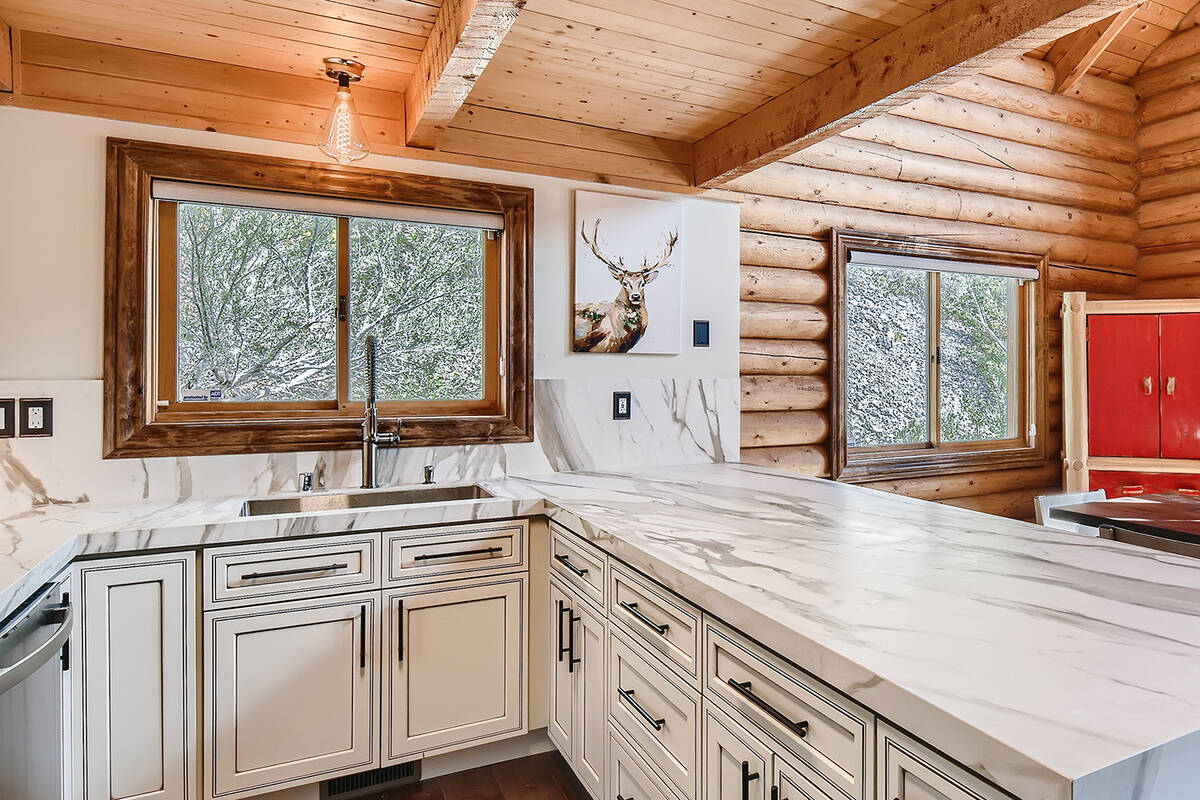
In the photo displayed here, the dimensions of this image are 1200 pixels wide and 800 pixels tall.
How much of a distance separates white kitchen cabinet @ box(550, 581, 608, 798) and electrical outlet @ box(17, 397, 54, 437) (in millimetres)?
1629

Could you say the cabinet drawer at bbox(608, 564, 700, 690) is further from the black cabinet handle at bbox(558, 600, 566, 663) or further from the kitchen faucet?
the kitchen faucet

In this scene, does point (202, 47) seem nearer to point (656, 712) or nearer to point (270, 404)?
point (270, 404)

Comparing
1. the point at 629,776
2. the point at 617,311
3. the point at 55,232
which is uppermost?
the point at 55,232

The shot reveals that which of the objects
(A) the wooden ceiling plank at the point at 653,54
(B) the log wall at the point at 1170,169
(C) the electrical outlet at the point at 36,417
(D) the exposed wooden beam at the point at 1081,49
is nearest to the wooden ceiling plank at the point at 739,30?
(A) the wooden ceiling plank at the point at 653,54

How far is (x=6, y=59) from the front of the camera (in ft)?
6.87

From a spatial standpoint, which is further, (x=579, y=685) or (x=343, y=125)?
(x=343, y=125)

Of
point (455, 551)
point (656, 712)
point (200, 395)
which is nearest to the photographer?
point (656, 712)

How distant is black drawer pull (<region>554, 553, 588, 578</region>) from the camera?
2047mm

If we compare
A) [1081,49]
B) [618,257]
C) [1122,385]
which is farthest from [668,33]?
[1122,385]

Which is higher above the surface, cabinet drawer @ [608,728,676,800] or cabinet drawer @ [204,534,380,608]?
cabinet drawer @ [204,534,380,608]

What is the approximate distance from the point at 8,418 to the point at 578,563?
1.76 m

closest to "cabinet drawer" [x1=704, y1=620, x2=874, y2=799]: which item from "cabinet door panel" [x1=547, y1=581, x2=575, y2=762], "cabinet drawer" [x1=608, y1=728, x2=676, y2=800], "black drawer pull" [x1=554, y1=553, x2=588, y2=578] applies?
"cabinet drawer" [x1=608, y1=728, x2=676, y2=800]

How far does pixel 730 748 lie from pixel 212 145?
239cm

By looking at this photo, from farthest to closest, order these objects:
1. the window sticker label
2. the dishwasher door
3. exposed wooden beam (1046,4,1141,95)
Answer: exposed wooden beam (1046,4,1141,95) → the window sticker label → the dishwasher door
